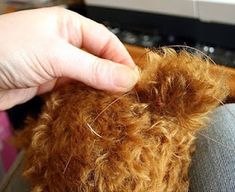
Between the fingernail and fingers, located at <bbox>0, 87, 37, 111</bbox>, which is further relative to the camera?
fingers, located at <bbox>0, 87, 37, 111</bbox>

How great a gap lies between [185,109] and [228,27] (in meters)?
0.37

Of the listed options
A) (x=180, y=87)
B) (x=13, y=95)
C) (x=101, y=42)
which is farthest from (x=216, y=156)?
(x=13, y=95)

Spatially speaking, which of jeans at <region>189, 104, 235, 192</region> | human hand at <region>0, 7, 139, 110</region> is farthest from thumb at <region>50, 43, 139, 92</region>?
jeans at <region>189, 104, 235, 192</region>

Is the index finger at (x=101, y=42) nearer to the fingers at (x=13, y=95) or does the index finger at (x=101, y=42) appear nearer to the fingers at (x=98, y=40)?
the fingers at (x=98, y=40)

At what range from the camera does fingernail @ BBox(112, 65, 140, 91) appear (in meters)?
0.43

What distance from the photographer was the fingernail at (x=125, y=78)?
0.43 metres

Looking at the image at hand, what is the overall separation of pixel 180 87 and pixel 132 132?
7cm

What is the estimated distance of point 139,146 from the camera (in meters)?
0.40

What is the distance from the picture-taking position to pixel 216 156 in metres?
0.44

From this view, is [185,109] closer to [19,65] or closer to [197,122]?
[197,122]

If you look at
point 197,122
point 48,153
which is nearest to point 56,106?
point 48,153

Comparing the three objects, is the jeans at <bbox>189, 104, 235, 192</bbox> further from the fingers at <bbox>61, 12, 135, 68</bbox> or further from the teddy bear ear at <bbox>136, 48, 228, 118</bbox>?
the fingers at <bbox>61, 12, 135, 68</bbox>

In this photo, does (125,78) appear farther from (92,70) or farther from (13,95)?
(13,95)

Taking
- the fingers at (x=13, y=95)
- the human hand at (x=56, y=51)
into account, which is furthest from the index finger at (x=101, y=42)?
the fingers at (x=13, y=95)
